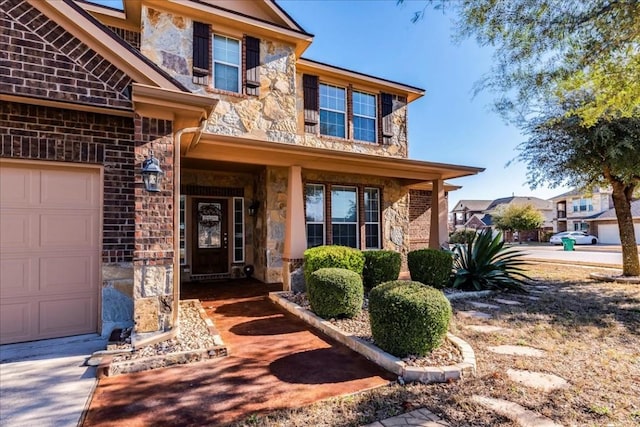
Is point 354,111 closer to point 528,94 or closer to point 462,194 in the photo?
point 528,94

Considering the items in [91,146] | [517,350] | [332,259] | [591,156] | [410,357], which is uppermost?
[591,156]

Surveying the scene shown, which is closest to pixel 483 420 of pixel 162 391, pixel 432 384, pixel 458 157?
pixel 432 384

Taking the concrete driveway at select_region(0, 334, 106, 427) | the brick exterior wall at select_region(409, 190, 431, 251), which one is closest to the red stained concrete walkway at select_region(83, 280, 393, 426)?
the concrete driveway at select_region(0, 334, 106, 427)

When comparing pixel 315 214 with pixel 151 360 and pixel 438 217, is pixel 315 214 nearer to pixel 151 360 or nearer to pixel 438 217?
pixel 438 217

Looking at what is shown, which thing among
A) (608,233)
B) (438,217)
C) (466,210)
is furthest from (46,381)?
(466,210)

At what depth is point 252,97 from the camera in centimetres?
855

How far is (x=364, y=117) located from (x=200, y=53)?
5.06 meters

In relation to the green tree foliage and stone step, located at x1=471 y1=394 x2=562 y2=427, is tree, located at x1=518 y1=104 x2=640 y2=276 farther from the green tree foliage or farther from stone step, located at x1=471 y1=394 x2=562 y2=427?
the green tree foliage

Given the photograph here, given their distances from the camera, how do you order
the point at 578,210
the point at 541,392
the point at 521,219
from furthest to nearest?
1. the point at 578,210
2. the point at 521,219
3. the point at 541,392

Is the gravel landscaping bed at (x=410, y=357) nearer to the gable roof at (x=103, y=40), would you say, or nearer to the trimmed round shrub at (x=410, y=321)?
the trimmed round shrub at (x=410, y=321)

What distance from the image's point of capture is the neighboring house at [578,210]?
39.8 m

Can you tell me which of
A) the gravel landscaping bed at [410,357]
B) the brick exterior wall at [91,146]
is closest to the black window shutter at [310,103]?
the gravel landscaping bed at [410,357]

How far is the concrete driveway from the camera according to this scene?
2.86 meters

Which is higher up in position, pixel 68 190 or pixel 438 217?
pixel 68 190
